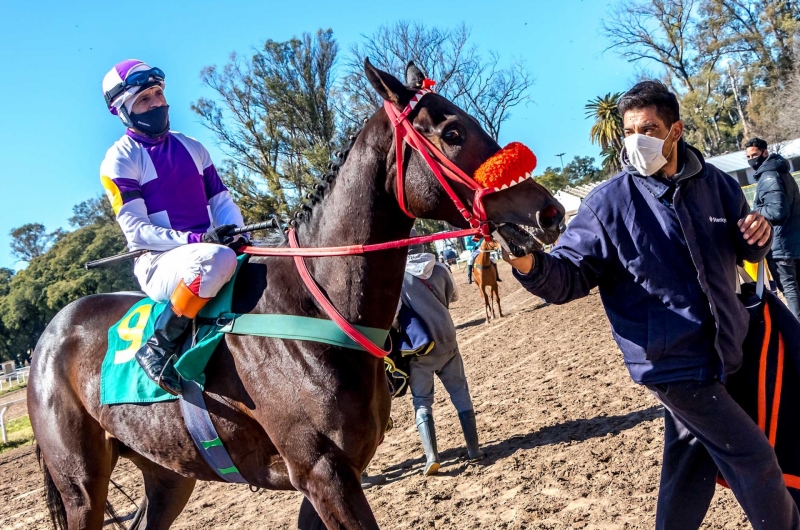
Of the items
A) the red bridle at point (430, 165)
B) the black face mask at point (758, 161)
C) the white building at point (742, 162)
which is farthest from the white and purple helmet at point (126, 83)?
the white building at point (742, 162)

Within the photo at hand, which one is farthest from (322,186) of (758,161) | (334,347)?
(758,161)

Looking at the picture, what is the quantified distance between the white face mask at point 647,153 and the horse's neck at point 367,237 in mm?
952

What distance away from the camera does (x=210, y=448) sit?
299 cm

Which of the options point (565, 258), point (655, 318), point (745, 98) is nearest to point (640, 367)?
point (655, 318)

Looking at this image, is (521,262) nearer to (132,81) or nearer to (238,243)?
(238,243)

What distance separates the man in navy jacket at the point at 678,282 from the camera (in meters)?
2.50

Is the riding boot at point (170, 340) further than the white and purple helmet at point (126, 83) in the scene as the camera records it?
No

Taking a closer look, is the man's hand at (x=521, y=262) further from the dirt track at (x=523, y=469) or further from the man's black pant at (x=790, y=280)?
the man's black pant at (x=790, y=280)

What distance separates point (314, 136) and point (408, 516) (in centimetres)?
2209

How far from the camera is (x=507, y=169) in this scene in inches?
91.0

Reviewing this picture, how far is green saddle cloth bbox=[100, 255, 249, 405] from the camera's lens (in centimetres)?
288

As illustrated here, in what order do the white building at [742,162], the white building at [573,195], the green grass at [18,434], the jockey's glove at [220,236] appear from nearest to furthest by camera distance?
the jockey's glove at [220,236] < the green grass at [18,434] < the white building at [742,162] < the white building at [573,195]

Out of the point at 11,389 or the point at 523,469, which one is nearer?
the point at 523,469

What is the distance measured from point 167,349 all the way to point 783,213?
632 centimetres
